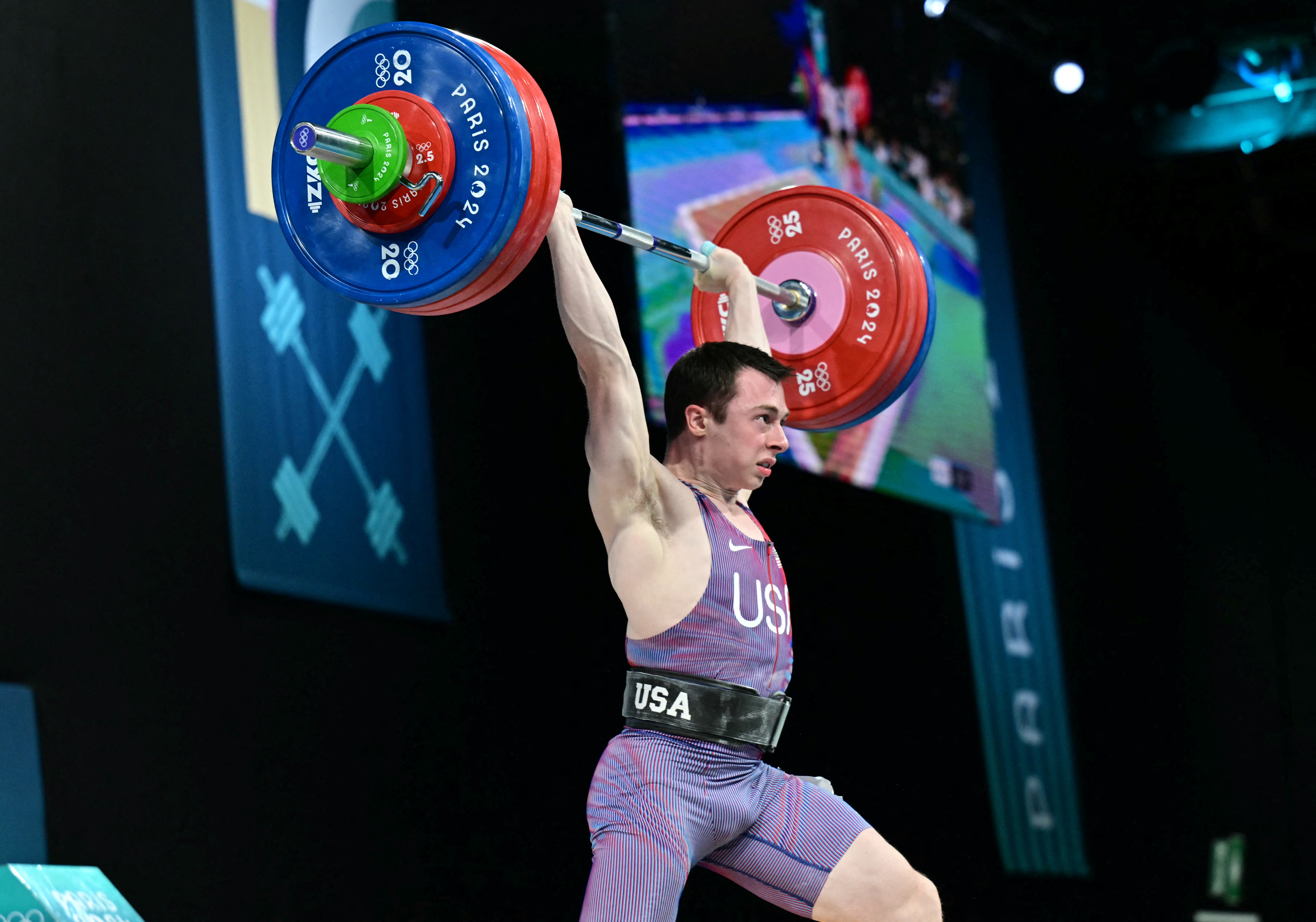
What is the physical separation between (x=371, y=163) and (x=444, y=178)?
144 millimetres

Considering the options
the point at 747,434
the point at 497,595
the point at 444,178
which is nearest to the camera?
the point at 444,178

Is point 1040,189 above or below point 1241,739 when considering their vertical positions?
above

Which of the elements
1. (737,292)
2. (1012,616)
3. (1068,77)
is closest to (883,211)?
(737,292)

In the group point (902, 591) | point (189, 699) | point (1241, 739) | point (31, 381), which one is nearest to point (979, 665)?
point (902, 591)

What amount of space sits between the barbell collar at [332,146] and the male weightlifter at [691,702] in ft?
1.27

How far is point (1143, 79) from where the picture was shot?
7496 mm

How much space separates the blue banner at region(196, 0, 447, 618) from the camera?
3.92 meters

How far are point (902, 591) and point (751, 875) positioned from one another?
3.55 metres

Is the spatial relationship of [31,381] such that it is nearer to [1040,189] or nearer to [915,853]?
[915,853]

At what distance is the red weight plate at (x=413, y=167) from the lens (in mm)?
2801

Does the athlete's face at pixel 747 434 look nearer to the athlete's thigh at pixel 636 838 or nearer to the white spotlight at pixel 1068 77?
the athlete's thigh at pixel 636 838

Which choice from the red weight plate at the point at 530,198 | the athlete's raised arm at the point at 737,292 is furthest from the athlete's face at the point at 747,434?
the red weight plate at the point at 530,198

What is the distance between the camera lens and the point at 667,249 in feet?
11.2

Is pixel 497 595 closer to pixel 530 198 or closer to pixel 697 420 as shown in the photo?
pixel 697 420
